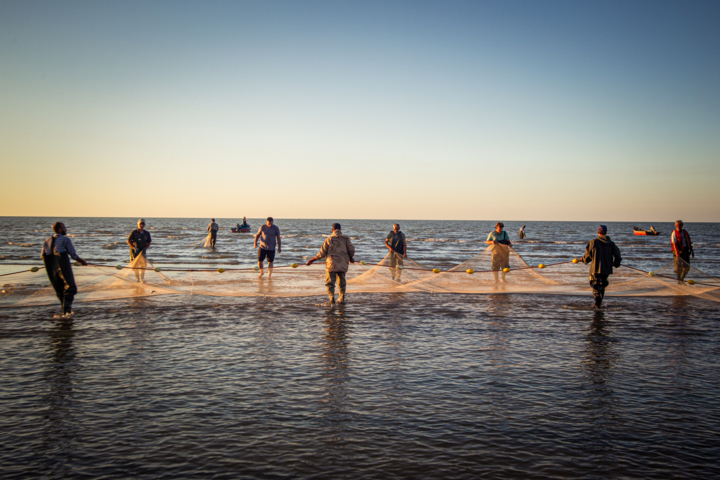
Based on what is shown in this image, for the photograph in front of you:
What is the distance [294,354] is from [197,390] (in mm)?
1659

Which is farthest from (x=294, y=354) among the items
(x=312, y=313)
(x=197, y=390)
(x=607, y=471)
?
(x=607, y=471)

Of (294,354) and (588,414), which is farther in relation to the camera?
(294,354)

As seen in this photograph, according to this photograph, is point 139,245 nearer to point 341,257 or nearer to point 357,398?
point 341,257

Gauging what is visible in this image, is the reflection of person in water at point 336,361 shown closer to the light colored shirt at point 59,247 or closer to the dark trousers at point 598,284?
the light colored shirt at point 59,247

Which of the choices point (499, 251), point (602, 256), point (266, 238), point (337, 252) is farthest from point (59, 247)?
point (602, 256)

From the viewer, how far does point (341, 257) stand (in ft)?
33.1

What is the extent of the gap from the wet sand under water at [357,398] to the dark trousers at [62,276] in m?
Result: 0.43

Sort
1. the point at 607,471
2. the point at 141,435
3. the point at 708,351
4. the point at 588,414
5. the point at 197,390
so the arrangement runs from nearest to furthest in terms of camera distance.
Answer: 1. the point at 607,471
2. the point at 141,435
3. the point at 588,414
4. the point at 197,390
5. the point at 708,351

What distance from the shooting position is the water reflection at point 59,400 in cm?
394

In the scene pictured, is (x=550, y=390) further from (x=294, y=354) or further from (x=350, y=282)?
(x=350, y=282)

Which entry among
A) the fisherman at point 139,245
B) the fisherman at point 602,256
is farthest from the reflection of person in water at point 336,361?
the fisherman at point 139,245

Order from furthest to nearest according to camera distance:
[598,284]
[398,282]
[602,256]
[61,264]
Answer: [398,282], [598,284], [602,256], [61,264]

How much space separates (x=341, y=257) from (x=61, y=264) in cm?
524

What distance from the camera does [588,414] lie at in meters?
4.59
